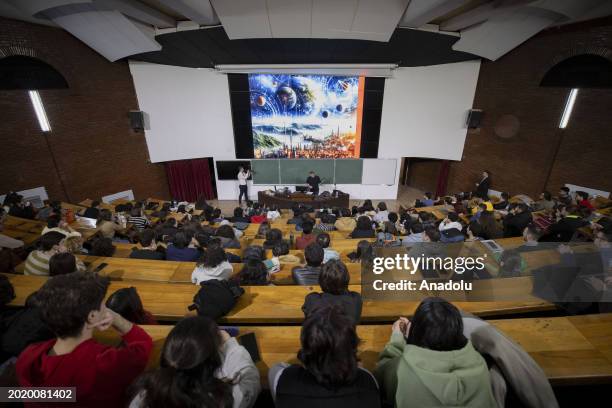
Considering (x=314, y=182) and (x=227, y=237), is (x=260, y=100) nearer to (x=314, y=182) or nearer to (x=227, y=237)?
(x=314, y=182)

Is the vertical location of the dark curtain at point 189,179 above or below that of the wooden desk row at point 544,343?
below

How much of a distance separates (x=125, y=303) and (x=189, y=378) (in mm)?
1042

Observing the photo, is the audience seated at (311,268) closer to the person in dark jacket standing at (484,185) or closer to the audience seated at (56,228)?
the audience seated at (56,228)

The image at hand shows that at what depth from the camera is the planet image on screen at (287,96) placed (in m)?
9.16

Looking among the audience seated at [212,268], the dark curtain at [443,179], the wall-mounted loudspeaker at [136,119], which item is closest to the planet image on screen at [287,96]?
the wall-mounted loudspeaker at [136,119]

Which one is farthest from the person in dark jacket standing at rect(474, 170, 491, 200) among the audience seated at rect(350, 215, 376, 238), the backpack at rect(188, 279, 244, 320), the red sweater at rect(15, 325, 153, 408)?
the red sweater at rect(15, 325, 153, 408)

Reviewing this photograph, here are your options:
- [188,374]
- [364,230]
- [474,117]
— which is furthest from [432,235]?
[474,117]

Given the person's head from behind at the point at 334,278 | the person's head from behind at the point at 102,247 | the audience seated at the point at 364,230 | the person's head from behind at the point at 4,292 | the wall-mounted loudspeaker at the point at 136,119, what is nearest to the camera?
the person's head from behind at the point at 334,278

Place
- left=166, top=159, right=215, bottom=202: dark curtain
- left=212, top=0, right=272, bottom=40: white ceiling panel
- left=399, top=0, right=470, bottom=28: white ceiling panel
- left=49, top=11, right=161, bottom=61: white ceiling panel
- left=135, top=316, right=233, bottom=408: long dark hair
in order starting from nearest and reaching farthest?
left=135, top=316, right=233, bottom=408: long dark hair, left=399, top=0, right=470, bottom=28: white ceiling panel, left=212, top=0, right=272, bottom=40: white ceiling panel, left=49, top=11, right=161, bottom=61: white ceiling panel, left=166, top=159, right=215, bottom=202: dark curtain

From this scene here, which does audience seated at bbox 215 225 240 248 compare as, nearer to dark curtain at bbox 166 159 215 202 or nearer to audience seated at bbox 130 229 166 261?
audience seated at bbox 130 229 166 261

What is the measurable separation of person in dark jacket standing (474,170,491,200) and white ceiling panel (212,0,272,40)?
24.5 feet

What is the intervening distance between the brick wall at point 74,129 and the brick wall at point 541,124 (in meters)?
11.1

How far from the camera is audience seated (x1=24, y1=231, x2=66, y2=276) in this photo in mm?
3012

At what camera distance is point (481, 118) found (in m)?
8.34
